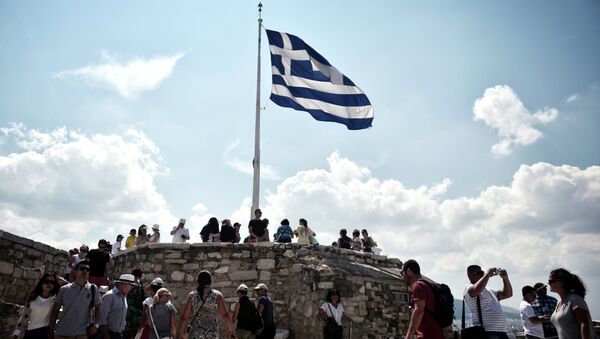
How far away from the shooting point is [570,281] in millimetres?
4414

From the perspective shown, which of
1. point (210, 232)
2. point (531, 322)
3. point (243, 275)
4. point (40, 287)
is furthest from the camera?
point (210, 232)

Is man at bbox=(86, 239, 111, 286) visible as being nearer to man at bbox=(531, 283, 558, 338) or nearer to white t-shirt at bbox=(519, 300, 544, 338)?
white t-shirt at bbox=(519, 300, 544, 338)

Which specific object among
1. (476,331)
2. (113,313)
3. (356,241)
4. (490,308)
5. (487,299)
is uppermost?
(356,241)

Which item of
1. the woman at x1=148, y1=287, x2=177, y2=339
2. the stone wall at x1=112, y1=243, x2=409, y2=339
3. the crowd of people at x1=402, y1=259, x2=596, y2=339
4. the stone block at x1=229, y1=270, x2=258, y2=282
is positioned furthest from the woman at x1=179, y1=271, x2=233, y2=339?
the stone block at x1=229, y1=270, x2=258, y2=282

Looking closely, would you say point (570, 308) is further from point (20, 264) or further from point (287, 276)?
point (20, 264)

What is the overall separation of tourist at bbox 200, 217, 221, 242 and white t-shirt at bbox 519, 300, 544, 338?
24.9 feet

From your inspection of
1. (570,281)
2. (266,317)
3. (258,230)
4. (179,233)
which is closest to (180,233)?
(179,233)

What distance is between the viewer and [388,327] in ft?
31.7

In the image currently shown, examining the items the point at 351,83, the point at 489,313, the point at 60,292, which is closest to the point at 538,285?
the point at 489,313

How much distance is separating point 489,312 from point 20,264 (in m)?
9.94

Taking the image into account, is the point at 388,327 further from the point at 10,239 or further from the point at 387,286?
the point at 10,239

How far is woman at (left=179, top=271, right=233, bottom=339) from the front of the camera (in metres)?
5.73

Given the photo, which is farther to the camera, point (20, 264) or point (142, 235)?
point (142, 235)

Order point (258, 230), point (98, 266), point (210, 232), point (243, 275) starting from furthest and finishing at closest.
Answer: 1. point (210, 232)
2. point (258, 230)
3. point (243, 275)
4. point (98, 266)
